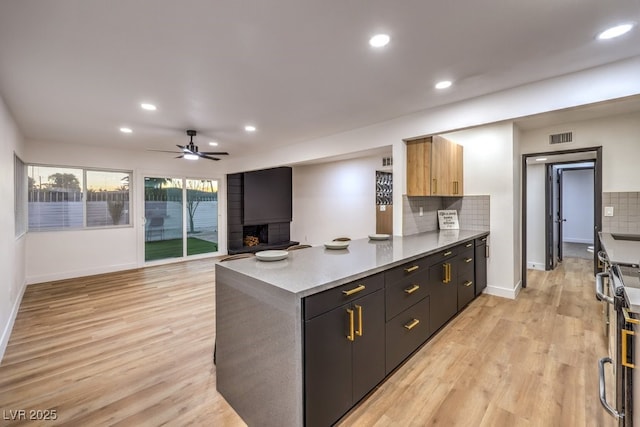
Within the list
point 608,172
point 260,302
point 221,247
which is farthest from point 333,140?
point 221,247

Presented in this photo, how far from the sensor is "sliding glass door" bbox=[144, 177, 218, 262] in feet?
20.7

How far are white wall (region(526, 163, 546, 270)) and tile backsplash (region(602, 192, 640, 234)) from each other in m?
1.46

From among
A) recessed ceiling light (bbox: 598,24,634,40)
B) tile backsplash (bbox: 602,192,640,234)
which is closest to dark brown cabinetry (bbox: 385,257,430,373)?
recessed ceiling light (bbox: 598,24,634,40)

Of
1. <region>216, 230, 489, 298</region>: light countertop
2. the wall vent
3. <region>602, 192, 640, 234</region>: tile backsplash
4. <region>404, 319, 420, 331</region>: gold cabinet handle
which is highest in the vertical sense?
the wall vent

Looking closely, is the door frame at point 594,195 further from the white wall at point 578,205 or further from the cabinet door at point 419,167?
the white wall at point 578,205

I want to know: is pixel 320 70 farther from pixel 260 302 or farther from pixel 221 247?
pixel 221 247

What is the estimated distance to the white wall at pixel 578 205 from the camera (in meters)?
8.15

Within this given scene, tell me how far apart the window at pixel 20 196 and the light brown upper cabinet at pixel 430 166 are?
545 centimetres

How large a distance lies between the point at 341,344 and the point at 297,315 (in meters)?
0.40

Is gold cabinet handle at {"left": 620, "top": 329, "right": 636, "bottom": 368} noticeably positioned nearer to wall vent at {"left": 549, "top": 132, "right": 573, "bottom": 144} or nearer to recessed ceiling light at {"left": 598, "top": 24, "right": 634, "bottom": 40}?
recessed ceiling light at {"left": 598, "top": 24, "right": 634, "bottom": 40}

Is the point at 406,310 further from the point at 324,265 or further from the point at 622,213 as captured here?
the point at 622,213

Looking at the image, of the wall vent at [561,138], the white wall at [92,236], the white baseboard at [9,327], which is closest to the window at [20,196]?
the white wall at [92,236]

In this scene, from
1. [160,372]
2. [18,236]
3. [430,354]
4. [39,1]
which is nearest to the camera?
[39,1]

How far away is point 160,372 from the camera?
228 cm
